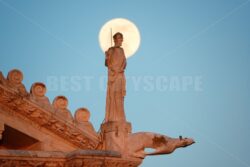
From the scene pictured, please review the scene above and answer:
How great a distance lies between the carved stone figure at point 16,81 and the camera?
49.2 ft

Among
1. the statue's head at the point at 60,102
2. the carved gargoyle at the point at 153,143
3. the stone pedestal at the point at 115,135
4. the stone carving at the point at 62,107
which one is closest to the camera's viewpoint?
the stone pedestal at the point at 115,135

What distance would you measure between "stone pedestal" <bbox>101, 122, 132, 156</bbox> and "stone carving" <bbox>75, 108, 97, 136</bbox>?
256 cm

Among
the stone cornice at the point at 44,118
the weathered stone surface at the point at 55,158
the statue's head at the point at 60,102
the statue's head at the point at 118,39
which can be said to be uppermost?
the statue's head at the point at 118,39

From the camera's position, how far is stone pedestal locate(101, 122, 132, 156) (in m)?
13.4

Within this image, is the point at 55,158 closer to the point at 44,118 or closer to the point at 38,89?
the point at 44,118

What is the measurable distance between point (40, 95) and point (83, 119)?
5.19ft

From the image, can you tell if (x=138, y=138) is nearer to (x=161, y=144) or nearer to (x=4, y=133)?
(x=161, y=144)

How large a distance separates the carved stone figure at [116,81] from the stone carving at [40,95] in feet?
7.36

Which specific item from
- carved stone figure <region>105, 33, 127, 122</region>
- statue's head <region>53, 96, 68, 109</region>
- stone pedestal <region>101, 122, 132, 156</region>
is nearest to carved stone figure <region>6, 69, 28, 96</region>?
statue's head <region>53, 96, 68, 109</region>

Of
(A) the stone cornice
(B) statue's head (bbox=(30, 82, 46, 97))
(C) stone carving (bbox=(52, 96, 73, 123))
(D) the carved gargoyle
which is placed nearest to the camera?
(D) the carved gargoyle

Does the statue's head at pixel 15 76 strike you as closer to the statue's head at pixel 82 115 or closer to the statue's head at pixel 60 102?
the statue's head at pixel 60 102

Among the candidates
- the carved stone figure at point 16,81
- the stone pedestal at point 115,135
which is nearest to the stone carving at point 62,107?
the carved stone figure at point 16,81

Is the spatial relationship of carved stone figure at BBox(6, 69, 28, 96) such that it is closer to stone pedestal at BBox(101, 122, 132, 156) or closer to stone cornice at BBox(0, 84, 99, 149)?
stone cornice at BBox(0, 84, 99, 149)

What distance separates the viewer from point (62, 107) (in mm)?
15953
